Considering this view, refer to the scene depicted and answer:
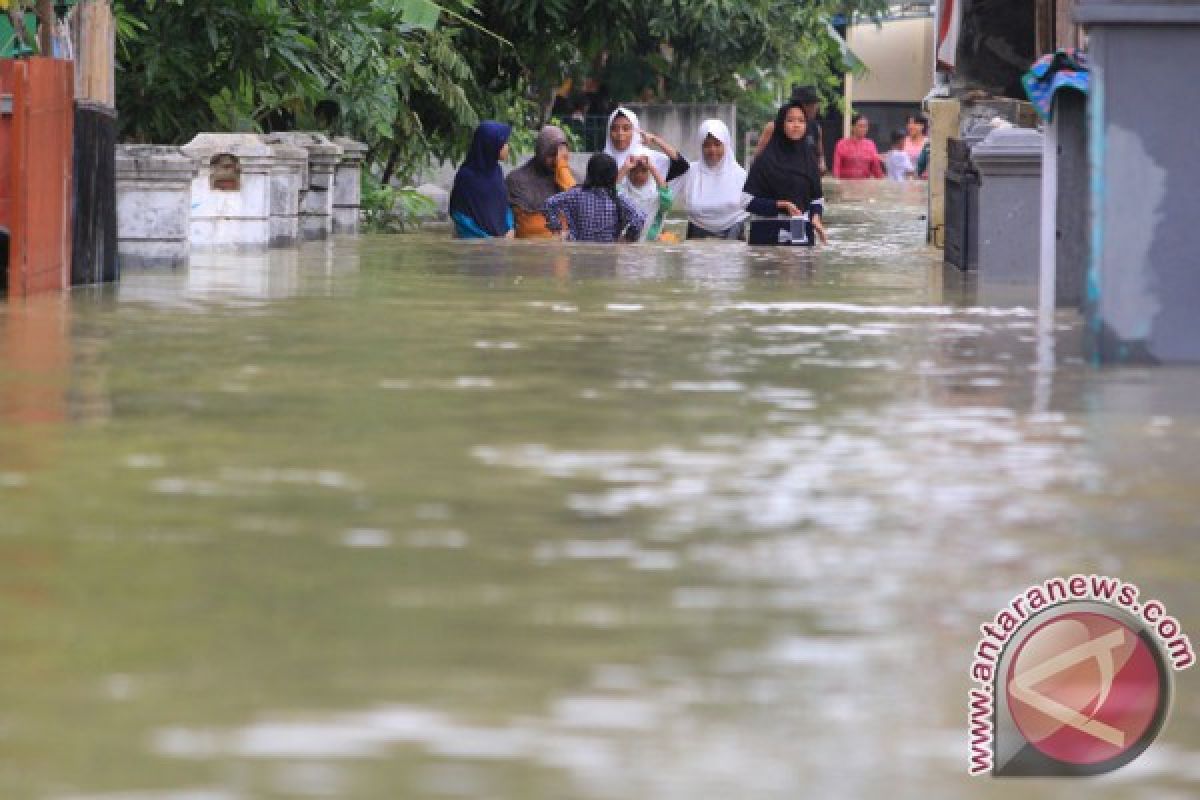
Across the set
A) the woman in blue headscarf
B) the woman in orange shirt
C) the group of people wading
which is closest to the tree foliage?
the woman in blue headscarf

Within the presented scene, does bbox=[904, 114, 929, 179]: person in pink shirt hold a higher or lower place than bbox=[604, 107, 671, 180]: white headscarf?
higher

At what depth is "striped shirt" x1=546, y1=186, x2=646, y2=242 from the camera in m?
25.5

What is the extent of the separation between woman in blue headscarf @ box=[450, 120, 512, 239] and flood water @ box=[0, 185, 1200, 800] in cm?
1283

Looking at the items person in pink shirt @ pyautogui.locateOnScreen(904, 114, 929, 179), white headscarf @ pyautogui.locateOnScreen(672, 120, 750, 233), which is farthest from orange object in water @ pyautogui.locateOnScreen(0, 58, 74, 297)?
person in pink shirt @ pyautogui.locateOnScreen(904, 114, 929, 179)

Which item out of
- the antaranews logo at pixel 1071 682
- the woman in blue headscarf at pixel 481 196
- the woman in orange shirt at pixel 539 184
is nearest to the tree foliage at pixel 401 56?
the woman in blue headscarf at pixel 481 196

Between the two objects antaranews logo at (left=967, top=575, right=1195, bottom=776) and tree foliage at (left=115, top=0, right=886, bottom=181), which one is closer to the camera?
A: antaranews logo at (left=967, top=575, right=1195, bottom=776)

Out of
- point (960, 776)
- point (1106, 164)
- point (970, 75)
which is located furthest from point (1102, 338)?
point (970, 75)

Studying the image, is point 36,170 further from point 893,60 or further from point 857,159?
point 893,60

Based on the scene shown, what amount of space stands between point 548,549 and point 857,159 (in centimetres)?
5054

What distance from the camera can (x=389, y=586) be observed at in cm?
659

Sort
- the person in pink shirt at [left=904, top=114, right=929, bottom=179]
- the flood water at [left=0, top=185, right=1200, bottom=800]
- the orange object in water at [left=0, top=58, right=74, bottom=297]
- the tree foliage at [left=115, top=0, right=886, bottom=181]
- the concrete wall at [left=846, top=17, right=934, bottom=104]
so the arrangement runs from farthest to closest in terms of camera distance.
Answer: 1. the concrete wall at [left=846, top=17, right=934, bottom=104]
2. the person in pink shirt at [left=904, top=114, right=929, bottom=179]
3. the tree foliage at [left=115, top=0, right=886, bottom=181]
4. the orange object in water at [left=0, top=58, right=74, bottom=297]
5. the flood water at [left=0, top=185, right=1200, bottom=800]

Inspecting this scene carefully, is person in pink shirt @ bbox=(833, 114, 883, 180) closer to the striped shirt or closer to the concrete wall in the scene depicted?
the concrete wall

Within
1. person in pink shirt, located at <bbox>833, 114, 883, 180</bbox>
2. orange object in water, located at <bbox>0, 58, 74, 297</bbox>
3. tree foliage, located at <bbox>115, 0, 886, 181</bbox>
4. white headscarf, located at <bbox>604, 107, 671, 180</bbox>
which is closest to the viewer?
orange object in water, located at <bbox>0, 58, 74, 297</bbox>

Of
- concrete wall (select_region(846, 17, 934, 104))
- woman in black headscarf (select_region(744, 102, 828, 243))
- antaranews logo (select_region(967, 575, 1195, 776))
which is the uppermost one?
concrete wall (select_region(846, 17, 934, 104))
